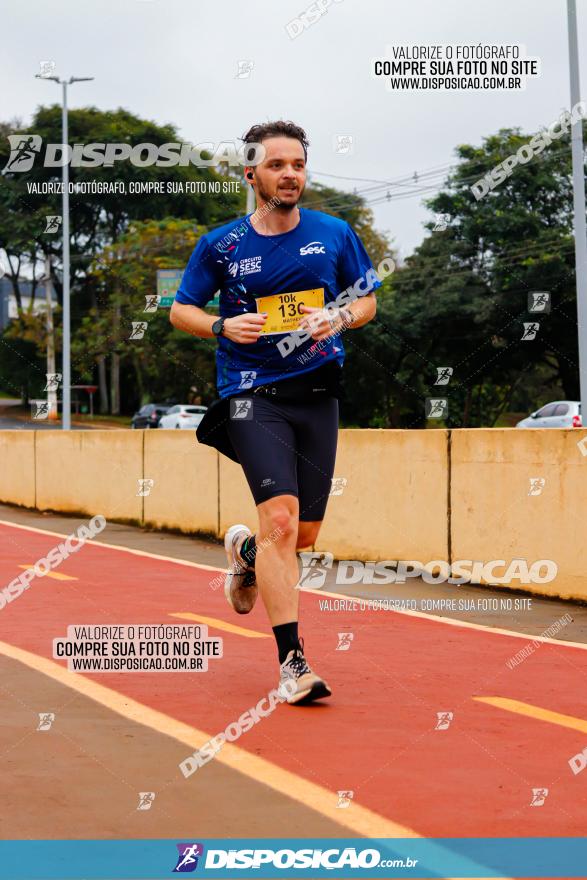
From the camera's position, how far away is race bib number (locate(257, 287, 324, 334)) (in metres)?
5.57

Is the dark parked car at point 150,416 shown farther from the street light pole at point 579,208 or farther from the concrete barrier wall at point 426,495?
the concrete barrier wall at point 426,495

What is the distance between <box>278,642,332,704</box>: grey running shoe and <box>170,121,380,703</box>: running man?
11 millimetres

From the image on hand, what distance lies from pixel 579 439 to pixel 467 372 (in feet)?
136

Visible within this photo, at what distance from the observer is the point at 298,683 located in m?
5.36

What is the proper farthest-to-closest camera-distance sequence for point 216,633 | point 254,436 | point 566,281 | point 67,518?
1. point 566,281
2. point 67,518
3. point 216,633
4. point 254,436

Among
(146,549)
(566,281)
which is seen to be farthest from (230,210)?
(146,549)

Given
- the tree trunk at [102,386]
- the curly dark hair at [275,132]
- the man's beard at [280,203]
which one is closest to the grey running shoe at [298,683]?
the man's beard at [280,203]

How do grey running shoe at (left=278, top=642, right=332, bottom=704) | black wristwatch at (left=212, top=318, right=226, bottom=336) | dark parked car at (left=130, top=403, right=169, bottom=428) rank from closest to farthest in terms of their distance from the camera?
grey running shoe at (left=278, top=642, right=332, bottom=704), black wristwatch at (left=212, top=318, right=226, bottom=336), dark parked car at (left=130, top=403, right=169, bottom=428)

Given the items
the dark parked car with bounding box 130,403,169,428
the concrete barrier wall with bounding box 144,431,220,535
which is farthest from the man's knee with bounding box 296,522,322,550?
the dark parked car with bounding box 130,403,169,428

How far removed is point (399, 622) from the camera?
314 inches

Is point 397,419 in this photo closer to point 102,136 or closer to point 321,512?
point 102,136

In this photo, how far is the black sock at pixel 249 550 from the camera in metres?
5.95

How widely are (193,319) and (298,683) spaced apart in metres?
1.45

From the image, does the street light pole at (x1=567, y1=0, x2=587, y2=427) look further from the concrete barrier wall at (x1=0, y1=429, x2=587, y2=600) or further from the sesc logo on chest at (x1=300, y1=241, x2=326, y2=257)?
the sesc logo on chest at (x1=300, y1=241, x2=326, y2=257)
